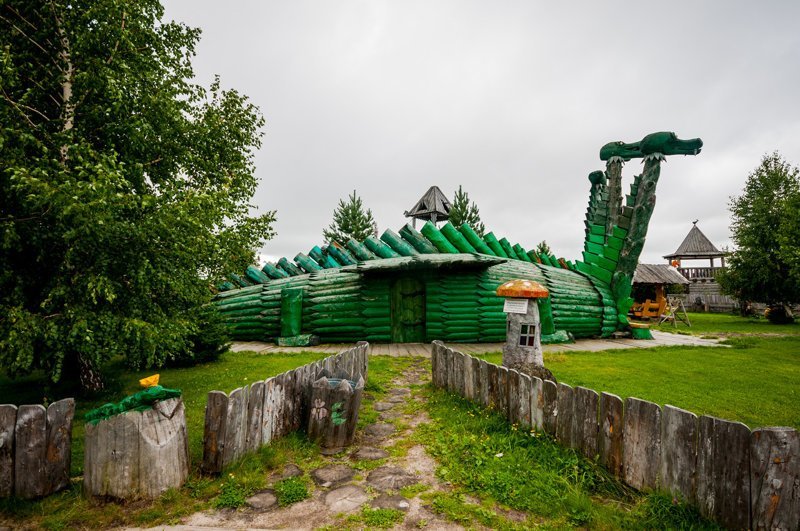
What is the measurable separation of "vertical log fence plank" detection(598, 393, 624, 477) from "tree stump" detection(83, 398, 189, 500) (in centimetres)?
366

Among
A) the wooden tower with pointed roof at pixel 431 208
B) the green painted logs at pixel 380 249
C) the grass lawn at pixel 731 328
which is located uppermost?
the wooden tower with pointed roof at pixel 431 208

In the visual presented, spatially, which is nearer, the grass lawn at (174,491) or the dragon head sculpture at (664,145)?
the grass lawn at (174,491)

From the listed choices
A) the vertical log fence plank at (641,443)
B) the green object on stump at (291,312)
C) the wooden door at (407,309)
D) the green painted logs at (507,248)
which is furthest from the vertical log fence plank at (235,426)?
the green painted logs at (507,248)

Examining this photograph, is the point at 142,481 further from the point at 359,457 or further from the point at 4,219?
the point at 4,219

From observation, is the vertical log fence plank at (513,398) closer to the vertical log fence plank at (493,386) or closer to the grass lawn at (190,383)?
the vertical log fence plank at (493,386)

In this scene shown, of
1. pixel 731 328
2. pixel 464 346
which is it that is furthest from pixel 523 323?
pixel 731 328

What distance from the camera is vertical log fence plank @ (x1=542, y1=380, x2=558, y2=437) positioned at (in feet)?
12.4

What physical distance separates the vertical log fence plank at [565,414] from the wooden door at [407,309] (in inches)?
307

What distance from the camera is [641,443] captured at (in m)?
2.97

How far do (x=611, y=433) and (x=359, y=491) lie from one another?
221cm

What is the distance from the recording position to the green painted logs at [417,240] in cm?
1116

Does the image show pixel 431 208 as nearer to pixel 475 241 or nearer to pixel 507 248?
pixel 507 248

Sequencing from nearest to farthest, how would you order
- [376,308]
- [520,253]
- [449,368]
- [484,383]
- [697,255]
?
1. [484,383]
2. [449,368]
3. [376,308]
4. [520,253]
5. [697,255]

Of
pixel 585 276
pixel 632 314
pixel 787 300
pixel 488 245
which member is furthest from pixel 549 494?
pixel 787 300
